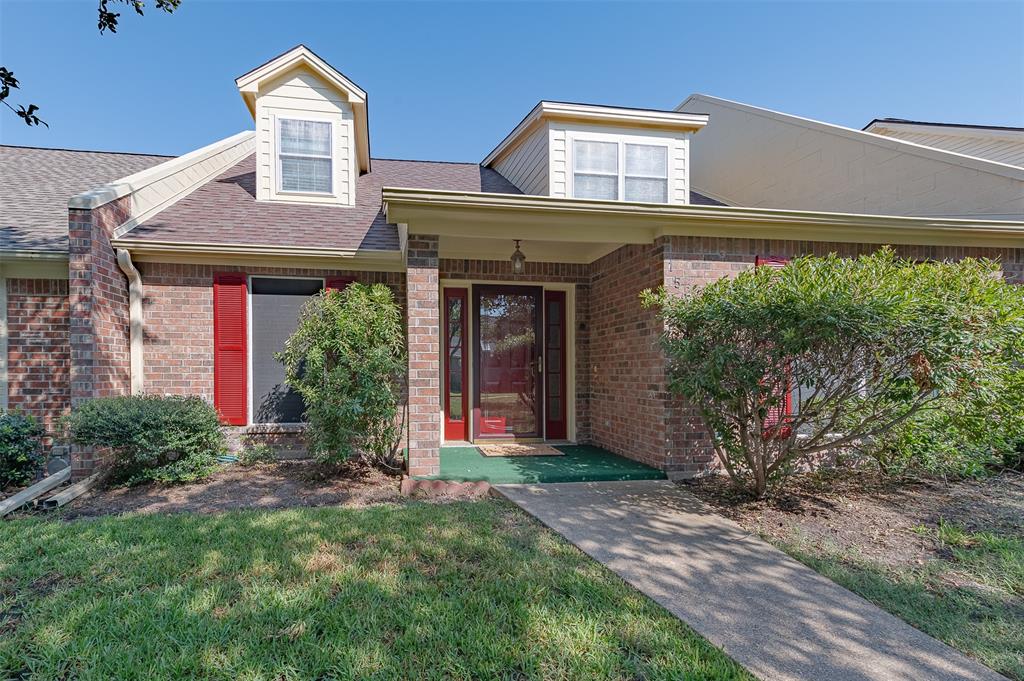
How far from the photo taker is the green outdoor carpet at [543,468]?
5.27 m

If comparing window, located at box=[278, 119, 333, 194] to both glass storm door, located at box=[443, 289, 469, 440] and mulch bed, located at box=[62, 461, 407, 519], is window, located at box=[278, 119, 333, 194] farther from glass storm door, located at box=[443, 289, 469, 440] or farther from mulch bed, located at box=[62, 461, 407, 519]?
mulch bed, located at box=[62, 461, 407, 519]

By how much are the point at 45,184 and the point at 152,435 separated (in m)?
5.58

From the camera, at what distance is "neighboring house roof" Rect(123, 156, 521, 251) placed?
20.0 ft

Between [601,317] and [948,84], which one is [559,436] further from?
[948,84]

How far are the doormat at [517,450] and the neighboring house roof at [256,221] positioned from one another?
9.71ft

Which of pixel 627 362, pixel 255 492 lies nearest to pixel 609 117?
pixel 627 362

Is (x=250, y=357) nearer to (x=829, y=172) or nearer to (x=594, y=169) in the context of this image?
(x=594, y=169)

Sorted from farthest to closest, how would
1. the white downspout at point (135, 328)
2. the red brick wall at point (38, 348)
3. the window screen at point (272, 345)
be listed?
the window screen at point (272, 345) < the white downspout at point (135, 328) < the red brick wall at point (38, 348)

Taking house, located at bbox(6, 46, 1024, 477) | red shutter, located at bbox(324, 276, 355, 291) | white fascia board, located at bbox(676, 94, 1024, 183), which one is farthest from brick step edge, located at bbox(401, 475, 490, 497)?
white fascia board, located at bbox(676, 94, 1024, 183)

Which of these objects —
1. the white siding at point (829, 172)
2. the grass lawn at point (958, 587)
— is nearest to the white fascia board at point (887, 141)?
the white siding at point (829, 172)

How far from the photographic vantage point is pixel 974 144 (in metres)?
8.73

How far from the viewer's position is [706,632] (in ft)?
8.23

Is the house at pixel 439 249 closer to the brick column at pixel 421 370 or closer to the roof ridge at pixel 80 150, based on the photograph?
the brick column at pixel 421 370

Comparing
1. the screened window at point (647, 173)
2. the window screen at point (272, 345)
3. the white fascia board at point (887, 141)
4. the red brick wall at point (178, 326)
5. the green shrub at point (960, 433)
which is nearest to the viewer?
the green shrub at point (960, 433)
